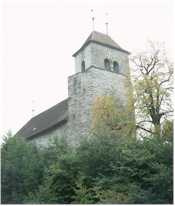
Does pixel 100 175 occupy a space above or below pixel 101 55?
below

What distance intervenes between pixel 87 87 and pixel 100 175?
37.0ft

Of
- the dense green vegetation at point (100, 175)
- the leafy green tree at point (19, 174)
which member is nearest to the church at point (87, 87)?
the leafy green tree at point (19, 174)

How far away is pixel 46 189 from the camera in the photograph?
1116 cm

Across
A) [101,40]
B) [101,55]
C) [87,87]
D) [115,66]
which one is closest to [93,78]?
[87,87]

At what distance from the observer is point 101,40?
26.5 m

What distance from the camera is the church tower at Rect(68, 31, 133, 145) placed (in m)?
21.5

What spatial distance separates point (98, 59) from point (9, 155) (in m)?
12.2

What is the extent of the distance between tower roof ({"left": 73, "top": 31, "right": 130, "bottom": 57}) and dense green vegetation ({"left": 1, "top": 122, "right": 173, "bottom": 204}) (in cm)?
1381

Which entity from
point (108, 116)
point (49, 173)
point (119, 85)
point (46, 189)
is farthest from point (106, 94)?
point (46, 189)

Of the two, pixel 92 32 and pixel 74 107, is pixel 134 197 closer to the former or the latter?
pixel 74 107

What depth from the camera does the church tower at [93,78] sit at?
846 inches

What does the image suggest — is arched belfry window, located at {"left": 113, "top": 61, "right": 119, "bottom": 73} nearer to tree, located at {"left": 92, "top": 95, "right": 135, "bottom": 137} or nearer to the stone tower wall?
the stone tower wall

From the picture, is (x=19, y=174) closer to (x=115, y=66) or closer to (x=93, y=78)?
(x=93, y=78)

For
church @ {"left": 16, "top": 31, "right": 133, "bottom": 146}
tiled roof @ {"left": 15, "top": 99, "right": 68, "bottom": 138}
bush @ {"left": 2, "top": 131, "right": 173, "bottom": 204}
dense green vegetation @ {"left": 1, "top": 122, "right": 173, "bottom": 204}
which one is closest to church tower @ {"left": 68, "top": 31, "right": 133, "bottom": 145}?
church @ {"left": 16, "top": 31, "right": 133, "bottom": 146}
